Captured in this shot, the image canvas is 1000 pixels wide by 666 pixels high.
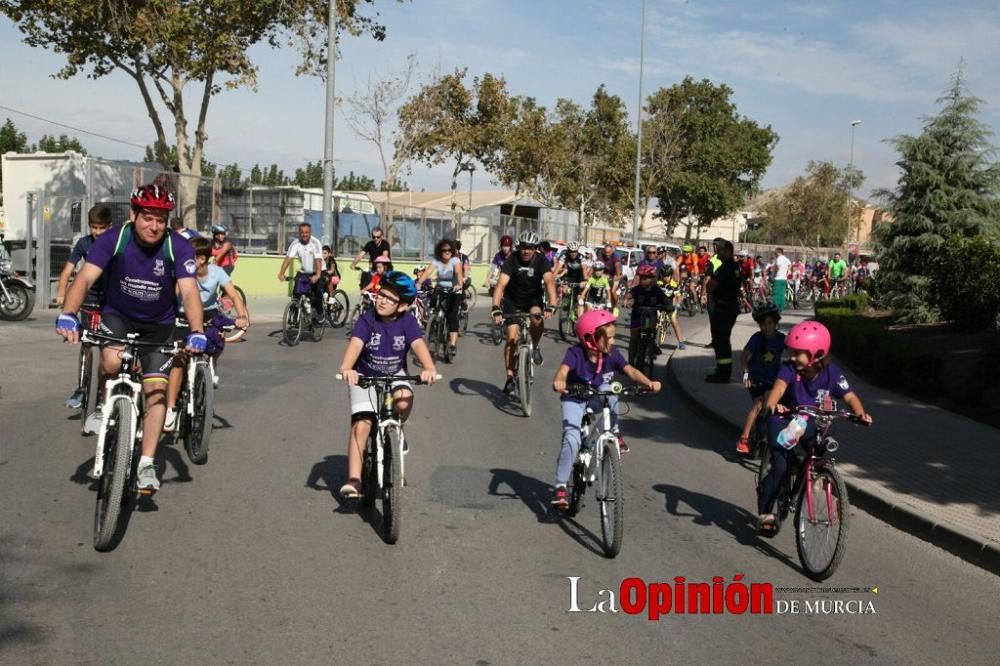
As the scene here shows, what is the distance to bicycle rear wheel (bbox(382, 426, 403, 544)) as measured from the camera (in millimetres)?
6375

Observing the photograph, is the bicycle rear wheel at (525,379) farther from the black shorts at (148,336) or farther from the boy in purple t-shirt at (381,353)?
the black shorts at (148,336)

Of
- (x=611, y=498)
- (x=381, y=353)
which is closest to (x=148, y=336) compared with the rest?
(x=381, y=353)

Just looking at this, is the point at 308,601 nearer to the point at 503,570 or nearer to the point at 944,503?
the point at 503,570

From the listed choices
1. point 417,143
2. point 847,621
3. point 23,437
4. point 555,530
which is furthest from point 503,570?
point 417,143

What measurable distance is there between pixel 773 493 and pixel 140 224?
4.26m

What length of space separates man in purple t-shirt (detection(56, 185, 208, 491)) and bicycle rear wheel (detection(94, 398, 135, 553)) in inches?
10.5

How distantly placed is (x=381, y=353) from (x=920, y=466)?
5155 mm

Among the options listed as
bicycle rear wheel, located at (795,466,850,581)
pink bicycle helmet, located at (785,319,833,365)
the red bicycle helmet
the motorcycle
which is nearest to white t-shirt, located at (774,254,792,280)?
the motorcycle

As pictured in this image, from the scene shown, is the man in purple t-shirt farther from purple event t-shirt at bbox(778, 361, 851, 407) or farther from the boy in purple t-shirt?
purple event t-shirt at bbox(778, 361, 851, 407)

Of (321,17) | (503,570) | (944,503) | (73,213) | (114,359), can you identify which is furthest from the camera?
(321,17)

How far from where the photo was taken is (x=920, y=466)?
30.9ft

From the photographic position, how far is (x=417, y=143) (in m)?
43.8

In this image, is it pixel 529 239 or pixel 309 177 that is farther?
pixel 309 177

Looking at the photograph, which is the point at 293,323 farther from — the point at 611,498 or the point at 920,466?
the point at 611,498
